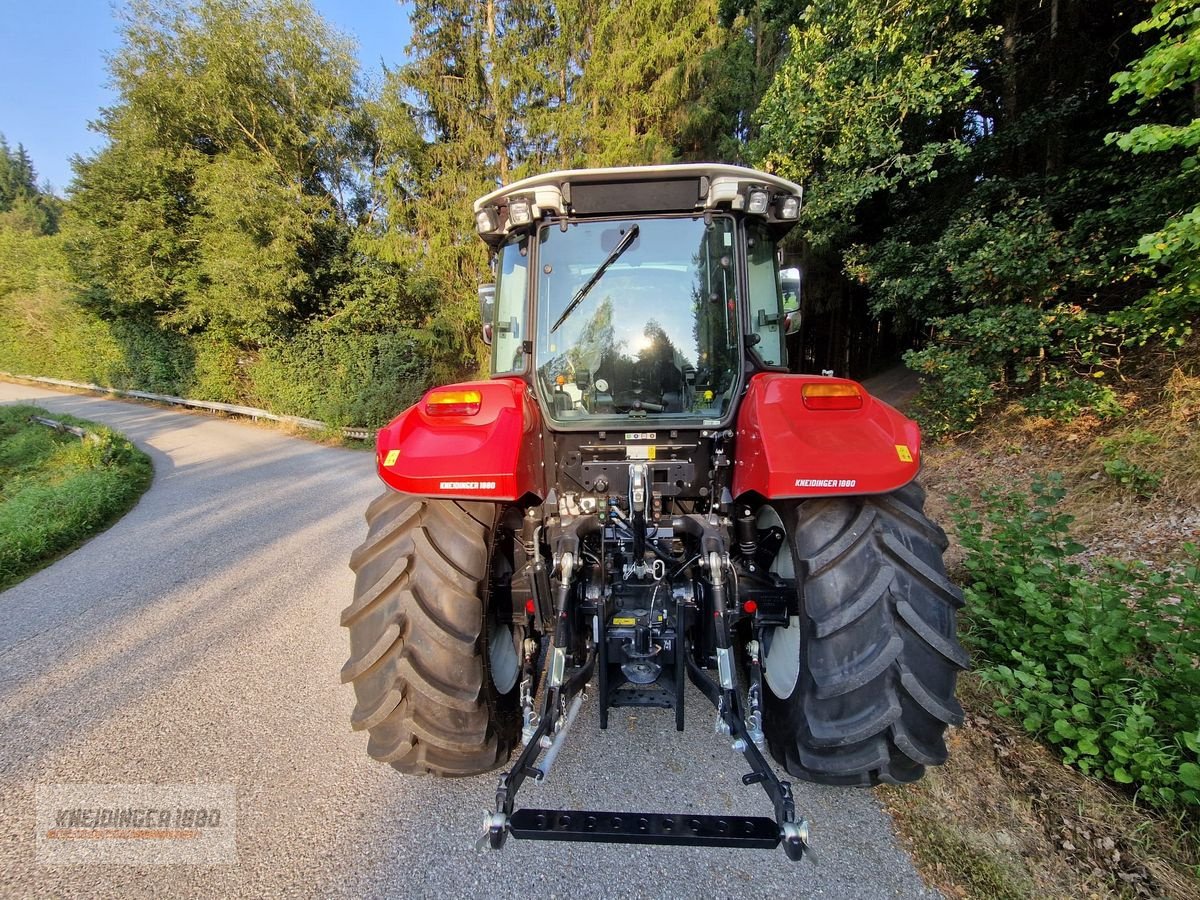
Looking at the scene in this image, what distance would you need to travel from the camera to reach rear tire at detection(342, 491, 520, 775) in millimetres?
1824

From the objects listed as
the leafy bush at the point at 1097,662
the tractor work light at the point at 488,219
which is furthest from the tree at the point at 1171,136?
the tractor work light at the point at 488,219

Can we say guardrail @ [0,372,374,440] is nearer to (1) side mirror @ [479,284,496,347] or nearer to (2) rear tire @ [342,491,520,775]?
(1) side mirror @ [479,284,496,347]

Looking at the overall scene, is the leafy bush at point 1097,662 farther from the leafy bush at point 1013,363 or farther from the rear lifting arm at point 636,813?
the leafy bush at point 1013,363

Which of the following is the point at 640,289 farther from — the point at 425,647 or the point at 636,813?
the point at 636,813

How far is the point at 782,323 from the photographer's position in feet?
8.48

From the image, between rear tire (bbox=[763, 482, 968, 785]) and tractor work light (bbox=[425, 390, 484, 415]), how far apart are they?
4.19 ft

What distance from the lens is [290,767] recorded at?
2219mm

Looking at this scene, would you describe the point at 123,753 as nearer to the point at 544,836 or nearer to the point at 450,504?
the point at 450,504

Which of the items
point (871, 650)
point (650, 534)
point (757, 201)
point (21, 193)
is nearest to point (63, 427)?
point (650, 534)

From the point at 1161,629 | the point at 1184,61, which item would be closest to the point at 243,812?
the point at 1161,629

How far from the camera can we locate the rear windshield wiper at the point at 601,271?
85.6 inches

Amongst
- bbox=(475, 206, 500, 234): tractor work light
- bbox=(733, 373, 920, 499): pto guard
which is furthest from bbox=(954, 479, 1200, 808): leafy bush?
bbox=(475, 206, 500, 234): tractor work light

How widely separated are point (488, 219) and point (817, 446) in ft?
5.65

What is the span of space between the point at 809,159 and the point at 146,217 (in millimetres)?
15777
